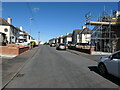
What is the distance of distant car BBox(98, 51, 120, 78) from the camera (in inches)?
247

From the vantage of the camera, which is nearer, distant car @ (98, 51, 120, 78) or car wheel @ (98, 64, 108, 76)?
distant car @ (98, 51, 120, 78)

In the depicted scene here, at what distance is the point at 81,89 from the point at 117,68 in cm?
213

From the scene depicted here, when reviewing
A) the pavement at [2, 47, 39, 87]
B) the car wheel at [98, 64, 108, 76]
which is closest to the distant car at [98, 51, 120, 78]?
the car wheel at [98, 64, 108, 76]

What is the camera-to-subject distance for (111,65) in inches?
263

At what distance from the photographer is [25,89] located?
5113mm

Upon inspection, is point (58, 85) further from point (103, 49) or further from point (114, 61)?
point (103, 49)

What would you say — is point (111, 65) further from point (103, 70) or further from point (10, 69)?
point (10, 69)

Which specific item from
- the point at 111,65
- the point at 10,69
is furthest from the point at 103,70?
the point at 10,69

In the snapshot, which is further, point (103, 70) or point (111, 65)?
point (103, 70)

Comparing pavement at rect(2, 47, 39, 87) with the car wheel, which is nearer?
pavement at rect(2, 47, 39, 87)

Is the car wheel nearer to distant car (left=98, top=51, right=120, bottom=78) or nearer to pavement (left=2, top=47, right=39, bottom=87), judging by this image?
distant car (left=98, top=51, right=120, bottom=78)

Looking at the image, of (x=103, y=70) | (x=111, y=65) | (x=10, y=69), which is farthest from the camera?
(x=10, y=69)

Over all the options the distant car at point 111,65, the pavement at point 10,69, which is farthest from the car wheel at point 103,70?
the pavement at point 10,69

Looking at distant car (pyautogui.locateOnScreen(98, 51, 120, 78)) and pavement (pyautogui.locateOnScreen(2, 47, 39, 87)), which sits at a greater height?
distant car (pyautogui.locateOnScreen(98, 51, 120, 78))
